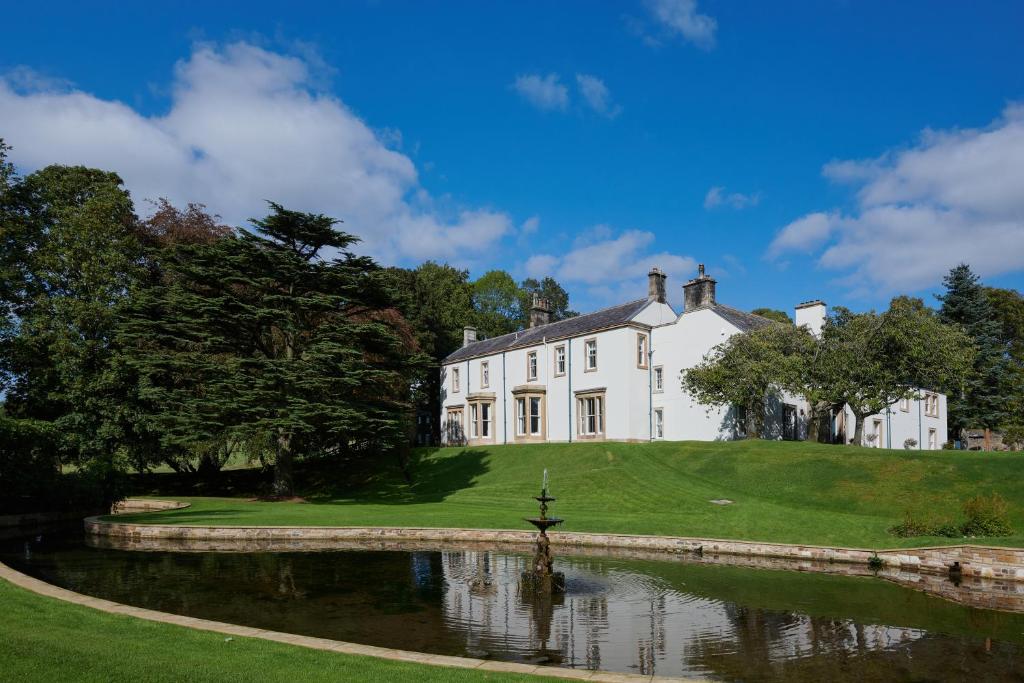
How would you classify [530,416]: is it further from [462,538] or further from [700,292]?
[462,538]

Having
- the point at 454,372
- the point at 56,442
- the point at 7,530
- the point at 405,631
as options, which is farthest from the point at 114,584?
the point at 454,372

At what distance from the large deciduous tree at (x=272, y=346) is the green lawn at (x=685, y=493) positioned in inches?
135

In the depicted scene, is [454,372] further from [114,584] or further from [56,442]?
[114,584]

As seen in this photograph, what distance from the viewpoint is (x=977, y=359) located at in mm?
56438

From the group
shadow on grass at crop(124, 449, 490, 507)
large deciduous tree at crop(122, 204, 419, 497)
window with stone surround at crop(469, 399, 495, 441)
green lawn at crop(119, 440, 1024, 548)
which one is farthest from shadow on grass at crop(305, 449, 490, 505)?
window with stone surround at crop(469, 399, 495, 441)

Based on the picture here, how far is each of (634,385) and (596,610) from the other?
3006 cm

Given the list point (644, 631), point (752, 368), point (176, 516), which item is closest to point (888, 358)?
point (752, 368)

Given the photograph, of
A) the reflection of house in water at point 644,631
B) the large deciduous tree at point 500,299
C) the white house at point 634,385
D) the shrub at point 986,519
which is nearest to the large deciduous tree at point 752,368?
the white house at point 634,385

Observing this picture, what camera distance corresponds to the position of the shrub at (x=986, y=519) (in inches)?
765

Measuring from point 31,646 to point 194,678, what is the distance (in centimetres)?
225

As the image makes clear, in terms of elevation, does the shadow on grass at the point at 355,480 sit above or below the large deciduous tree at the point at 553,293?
below

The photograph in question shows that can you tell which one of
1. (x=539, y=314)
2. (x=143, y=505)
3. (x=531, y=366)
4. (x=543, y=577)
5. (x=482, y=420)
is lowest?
(x=143, y=505)

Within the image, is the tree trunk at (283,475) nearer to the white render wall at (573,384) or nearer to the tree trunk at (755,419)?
the white render wall at (573,384)

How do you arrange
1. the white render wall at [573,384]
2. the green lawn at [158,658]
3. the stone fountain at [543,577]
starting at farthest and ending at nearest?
the white render wall at [573,384], the stone fountain at [543,577], the green lawn at [158,658]
